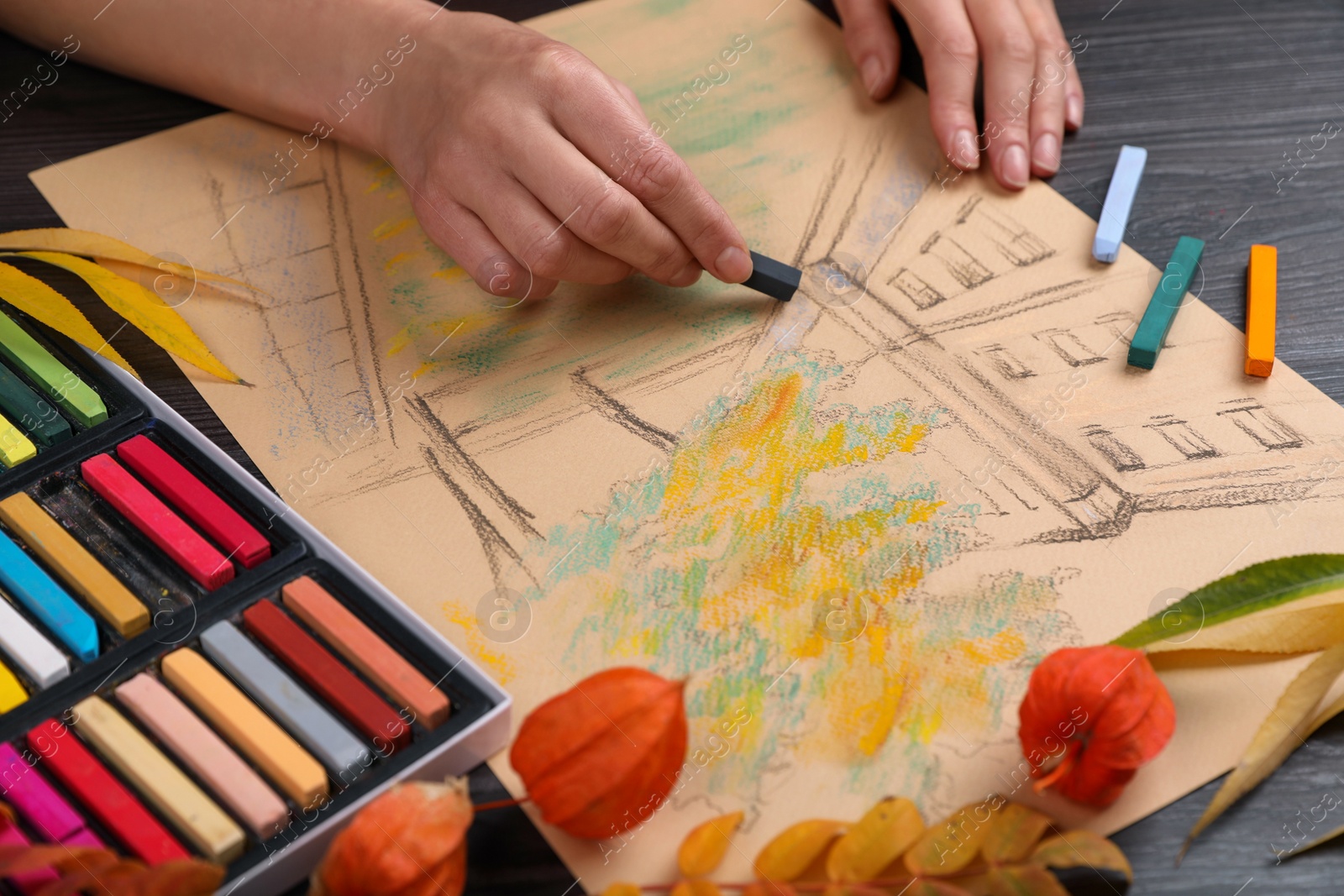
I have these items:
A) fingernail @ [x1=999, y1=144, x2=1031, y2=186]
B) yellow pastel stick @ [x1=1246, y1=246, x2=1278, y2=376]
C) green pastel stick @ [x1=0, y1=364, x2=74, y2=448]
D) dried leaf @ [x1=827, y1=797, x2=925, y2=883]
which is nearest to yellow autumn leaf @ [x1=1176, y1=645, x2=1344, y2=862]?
dried leaf @ [x1=827, y1=797, x2=925, y2=883]

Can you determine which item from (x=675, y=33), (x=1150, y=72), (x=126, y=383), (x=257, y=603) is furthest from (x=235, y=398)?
(x=1150, y=72)

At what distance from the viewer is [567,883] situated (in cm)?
53

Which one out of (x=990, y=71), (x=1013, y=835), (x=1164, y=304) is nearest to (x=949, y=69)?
(x=990, y=71)

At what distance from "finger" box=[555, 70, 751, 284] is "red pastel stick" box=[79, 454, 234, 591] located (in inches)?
14.6

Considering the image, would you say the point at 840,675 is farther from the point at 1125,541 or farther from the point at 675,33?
the point at 675,33

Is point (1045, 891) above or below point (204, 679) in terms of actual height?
below

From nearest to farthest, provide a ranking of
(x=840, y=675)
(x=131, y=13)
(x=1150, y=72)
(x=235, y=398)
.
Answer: (x=840, y=675), (x=235, y=398), (x=131, y=13), (x=1150, y=72)

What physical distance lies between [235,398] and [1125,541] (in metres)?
0.58

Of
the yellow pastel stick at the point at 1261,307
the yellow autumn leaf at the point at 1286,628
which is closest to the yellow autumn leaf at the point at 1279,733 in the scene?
the yellow autumn leaf at the point at 1286,628

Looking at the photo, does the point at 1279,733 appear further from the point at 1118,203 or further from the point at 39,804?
the point at 39,804

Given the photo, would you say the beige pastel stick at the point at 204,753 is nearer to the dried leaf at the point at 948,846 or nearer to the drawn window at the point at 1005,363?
the dried leaf at the point at 948,846

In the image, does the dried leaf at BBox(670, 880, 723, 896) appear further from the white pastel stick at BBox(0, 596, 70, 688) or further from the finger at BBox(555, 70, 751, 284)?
the finger at BBox(555, 70, 751, 284)

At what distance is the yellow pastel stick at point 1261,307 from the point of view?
749 millimetres

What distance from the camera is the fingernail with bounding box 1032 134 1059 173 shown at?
893 mm
